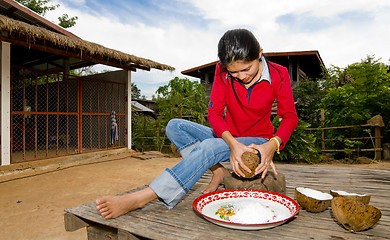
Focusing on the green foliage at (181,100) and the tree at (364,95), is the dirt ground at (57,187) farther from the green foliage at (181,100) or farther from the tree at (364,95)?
the tree at (364,95)

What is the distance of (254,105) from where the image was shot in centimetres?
168

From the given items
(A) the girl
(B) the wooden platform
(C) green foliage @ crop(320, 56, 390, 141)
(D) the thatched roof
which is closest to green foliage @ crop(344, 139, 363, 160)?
(C) green foliage @ crop(320, 56, 390, 141)

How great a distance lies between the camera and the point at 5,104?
446 cm

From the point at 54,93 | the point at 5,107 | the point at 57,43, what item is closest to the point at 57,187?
the point at 5,107

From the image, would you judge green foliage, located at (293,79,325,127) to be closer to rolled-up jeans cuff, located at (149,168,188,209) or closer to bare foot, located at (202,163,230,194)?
bare foot, located at (202,163,230,194)

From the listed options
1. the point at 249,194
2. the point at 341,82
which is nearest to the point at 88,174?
the point at 249,194

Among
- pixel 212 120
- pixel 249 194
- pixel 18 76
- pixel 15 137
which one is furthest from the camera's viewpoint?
pixel 18 76

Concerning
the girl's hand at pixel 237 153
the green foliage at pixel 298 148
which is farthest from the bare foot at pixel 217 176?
the green foliage at pixel 298 148

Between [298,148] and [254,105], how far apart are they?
479 cm

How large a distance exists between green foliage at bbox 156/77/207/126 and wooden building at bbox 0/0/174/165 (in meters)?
0.97

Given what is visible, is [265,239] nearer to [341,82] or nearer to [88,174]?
[88,174]

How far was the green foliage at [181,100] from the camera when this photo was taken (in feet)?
24.5

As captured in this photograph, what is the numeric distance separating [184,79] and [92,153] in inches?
140

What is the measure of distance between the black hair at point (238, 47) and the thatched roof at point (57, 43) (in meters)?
4.09
